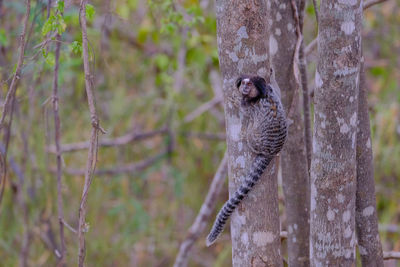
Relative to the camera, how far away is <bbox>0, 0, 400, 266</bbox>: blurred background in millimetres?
4555

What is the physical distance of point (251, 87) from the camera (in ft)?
5.95

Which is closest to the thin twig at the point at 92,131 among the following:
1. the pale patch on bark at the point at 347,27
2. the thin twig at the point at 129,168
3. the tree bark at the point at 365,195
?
the pale patch on bark at the point at 347,27

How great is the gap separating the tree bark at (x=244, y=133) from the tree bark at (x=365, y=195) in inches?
15.5

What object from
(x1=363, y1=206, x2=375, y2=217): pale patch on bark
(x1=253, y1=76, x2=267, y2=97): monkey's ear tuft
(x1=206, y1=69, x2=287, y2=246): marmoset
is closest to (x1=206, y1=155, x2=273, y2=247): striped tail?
(x1=206, y1=69, x2=287, y2=246): marmoset

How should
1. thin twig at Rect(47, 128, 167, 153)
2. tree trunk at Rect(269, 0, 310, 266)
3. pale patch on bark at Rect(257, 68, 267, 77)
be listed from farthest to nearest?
thin twig at Rect(47, 128, 167, 153) < tree trunk at Rect(269, 0, 310, 266) < pale patch on bark at Rect(257, 68, 267, 77)

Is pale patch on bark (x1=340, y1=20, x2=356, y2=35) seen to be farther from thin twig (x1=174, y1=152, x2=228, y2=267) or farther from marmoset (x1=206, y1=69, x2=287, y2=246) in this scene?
thin twig (x1=174, y1=152, x2=228, y2=267)

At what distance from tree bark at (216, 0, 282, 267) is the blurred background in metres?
2.71

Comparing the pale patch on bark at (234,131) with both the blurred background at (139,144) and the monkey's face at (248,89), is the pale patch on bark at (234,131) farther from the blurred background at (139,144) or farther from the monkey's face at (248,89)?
the blurred background at (139,144)

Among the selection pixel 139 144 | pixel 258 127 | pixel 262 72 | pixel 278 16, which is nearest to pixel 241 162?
pixel 258 127

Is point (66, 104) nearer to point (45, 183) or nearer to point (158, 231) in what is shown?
point (45, 183)

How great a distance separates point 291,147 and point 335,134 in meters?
0.48

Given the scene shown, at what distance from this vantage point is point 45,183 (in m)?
4.38

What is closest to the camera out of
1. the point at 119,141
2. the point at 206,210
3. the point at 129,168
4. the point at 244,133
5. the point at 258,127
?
the point at 244,133

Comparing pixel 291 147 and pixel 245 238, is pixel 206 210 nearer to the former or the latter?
pixel 291 147
